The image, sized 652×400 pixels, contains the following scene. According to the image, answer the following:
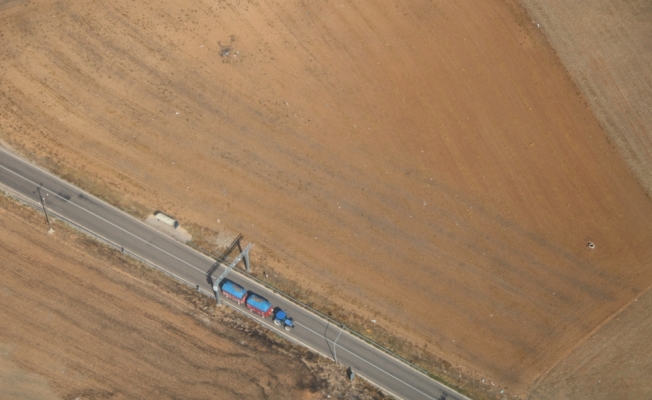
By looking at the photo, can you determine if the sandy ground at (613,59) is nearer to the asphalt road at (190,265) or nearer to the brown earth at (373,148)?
the brown earth at (373,148)

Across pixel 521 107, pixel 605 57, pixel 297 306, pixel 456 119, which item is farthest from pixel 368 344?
pixel 605 57

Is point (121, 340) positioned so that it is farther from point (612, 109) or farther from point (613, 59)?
point (613, 59)

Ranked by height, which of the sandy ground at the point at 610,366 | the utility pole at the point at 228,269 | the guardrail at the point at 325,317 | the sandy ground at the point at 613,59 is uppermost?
the sandy ground at the point at 613,59

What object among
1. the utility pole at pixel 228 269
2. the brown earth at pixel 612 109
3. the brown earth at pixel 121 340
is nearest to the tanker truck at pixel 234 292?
the utility pole at pixel 228 269

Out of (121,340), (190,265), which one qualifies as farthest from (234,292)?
(121,340)

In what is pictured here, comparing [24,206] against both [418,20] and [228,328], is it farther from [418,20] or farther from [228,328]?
[418,20]
